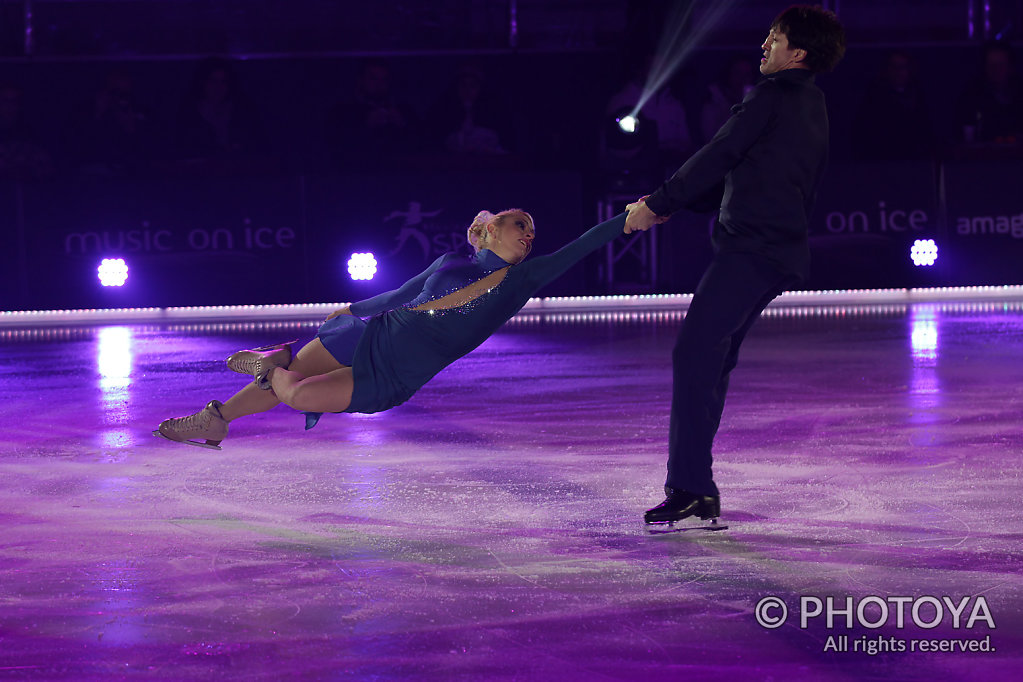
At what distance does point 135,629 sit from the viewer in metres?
3.19

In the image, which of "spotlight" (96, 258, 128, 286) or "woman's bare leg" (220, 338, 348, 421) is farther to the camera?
"spotlight" (96, 258, 128, 286)

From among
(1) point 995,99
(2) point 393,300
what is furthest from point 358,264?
(2) point 393,300

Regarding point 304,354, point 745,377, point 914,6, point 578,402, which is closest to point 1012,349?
point 745,377

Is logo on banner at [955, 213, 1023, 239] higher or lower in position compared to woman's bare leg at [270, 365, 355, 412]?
higher

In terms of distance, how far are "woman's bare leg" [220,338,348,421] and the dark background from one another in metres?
12.1

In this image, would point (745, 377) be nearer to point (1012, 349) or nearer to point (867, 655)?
point (1012, 349)

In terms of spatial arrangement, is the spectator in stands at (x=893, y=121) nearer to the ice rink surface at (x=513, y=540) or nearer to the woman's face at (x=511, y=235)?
the ice rink surface at (x=513, y=540)

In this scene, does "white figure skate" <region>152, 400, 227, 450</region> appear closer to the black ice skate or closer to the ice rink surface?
the ice rink surface

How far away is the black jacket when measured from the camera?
4.06 m

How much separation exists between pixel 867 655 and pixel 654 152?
1489 centimetres

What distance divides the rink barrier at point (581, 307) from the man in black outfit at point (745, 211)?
37.8 feet

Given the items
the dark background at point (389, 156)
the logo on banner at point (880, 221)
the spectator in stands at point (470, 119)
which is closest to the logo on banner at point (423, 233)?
the dark background at point (389, 156)

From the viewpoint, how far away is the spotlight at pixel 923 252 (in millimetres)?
17812

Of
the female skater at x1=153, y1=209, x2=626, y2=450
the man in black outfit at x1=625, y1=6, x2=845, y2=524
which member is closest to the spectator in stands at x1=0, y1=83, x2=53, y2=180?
the female skater at x1=153, y1=209, x2=626, y2=450
